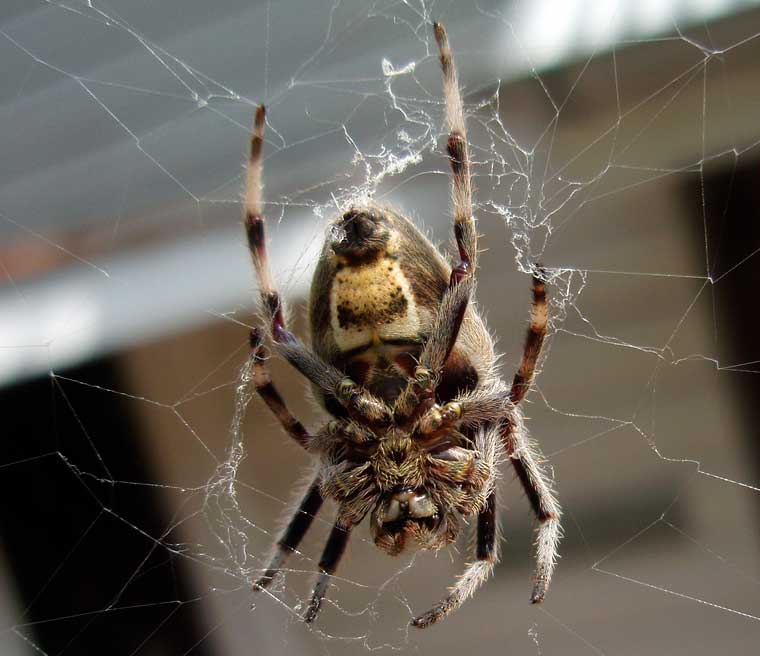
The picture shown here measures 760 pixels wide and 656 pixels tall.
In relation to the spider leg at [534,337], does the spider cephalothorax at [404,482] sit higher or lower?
lower

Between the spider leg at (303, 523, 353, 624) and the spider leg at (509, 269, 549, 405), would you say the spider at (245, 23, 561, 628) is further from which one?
the spider leg at (303, 523, 353, 624)

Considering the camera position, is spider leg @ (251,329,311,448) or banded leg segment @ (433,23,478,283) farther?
spider leg @ (251,329,311,448)

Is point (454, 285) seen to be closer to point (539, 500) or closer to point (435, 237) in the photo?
point (539, 500)

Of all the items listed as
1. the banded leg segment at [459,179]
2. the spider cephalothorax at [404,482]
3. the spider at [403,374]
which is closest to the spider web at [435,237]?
the banded leg segment at [459,179]

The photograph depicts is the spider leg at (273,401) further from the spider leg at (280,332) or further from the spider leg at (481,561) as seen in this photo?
the spider leg at (481,561)

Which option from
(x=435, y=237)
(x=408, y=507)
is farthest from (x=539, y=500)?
(x=435, y=237)

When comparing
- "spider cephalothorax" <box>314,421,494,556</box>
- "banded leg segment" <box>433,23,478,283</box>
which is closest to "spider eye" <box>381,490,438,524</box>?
"spider cephalothorax" <box>314,421,494,556</box>
